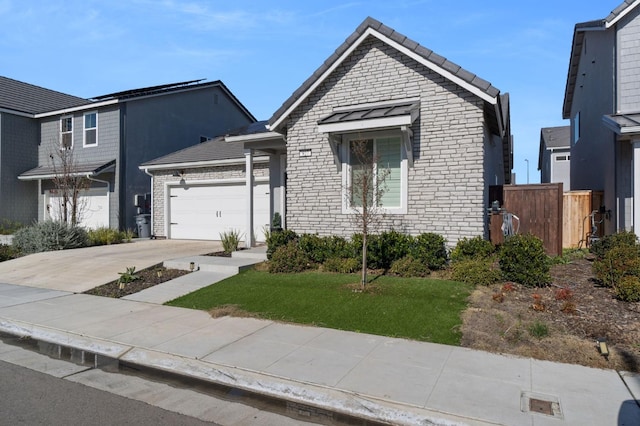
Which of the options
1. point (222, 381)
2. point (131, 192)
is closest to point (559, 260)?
point (222, 381)

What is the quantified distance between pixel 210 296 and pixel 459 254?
5.31 metres

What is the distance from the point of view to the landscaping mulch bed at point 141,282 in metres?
9.62

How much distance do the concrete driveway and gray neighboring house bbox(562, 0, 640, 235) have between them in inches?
448

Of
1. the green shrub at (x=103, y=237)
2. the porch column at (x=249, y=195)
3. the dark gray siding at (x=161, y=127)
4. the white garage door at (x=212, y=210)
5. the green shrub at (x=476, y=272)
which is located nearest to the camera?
the green shrub at (x=476, y=272)

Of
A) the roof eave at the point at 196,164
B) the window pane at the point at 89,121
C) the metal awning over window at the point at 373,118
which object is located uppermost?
the window pane at the point at 89,121

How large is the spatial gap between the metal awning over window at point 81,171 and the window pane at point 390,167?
45.2 feet

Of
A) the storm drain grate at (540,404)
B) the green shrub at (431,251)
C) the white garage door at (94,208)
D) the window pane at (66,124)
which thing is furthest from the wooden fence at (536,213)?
the window pane at (66,124)

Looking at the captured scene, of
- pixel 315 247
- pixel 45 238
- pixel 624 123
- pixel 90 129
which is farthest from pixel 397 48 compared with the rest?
pixel 90 129

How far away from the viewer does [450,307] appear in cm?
719

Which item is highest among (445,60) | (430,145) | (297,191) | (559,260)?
(445,60)

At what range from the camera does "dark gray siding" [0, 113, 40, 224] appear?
22344 mm

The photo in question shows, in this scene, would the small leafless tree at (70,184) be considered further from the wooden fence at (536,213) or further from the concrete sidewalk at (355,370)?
the wooden fence at (536,213)

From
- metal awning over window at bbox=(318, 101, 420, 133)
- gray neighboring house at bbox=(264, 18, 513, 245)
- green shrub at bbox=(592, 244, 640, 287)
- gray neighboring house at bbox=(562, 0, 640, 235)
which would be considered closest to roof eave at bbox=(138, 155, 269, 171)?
gray neighboring house at bbox=(264, 18, 513, 245)

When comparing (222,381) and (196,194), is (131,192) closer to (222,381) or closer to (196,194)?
(196,194)
